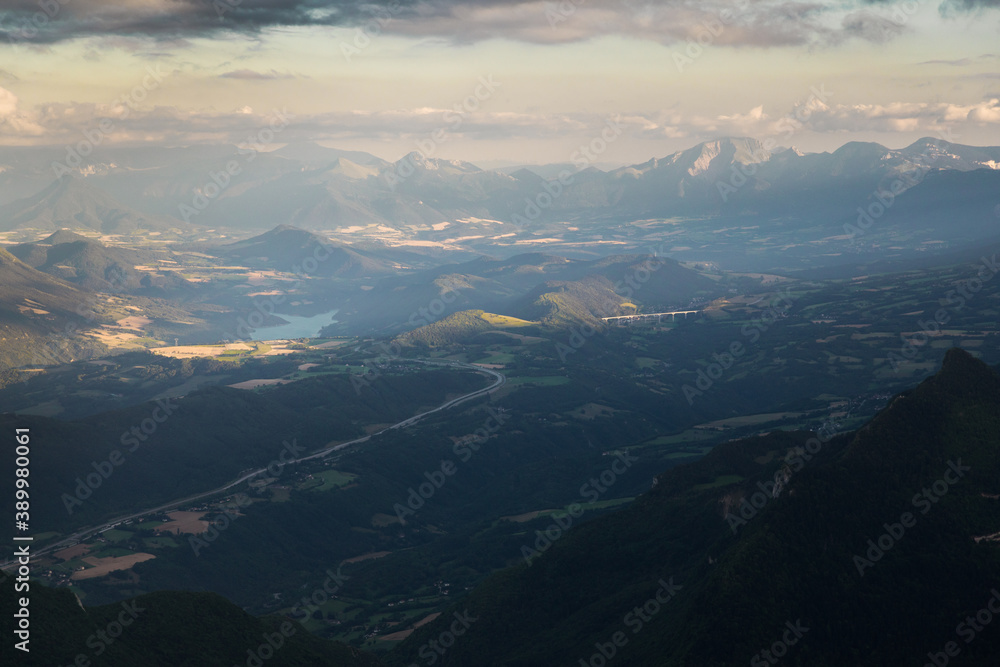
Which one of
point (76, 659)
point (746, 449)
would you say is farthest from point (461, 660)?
point (746, 449)

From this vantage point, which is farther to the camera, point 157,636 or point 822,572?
→ point 157,636

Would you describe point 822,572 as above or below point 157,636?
above

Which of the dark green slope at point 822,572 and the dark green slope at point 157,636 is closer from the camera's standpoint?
the dark green slope at point 822,572

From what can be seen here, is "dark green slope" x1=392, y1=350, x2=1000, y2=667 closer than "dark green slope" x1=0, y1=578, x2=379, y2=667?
Yes

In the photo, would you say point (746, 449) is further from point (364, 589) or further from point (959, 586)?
point (364, 589)
